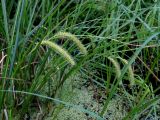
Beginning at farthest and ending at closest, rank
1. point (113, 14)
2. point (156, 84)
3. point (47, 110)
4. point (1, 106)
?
point (156, 84), point (113, 14), point (47, 110), point (1, 106)

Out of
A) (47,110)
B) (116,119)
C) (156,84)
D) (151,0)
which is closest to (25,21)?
(47,110)

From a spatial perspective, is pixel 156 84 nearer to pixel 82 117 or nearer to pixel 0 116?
pixel 82 117

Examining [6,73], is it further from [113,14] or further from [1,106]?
[113,14]

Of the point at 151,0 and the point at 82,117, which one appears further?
the point at 151,0

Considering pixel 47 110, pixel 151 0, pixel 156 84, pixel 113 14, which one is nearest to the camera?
pixel 47 110

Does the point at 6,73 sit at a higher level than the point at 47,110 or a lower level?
higher

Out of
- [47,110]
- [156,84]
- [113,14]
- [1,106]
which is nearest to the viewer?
[1,106]

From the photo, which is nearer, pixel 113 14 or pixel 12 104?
pixel 12 104

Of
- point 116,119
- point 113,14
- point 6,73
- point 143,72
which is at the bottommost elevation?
point 116,119

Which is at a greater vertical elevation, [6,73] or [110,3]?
[110,3]
